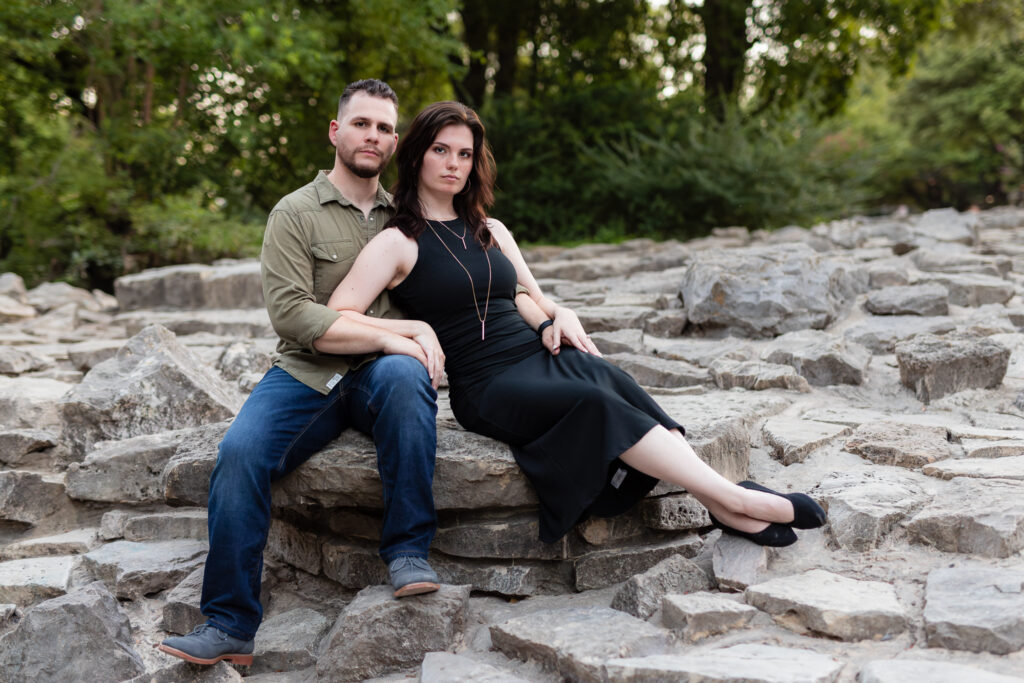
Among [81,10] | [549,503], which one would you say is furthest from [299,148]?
[549,503]

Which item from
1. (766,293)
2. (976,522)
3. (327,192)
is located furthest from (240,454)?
(766,293)

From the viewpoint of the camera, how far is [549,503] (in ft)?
8.96

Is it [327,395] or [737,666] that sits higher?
[327,395]

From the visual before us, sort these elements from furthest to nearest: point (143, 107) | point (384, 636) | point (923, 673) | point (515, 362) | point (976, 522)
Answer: point (143, 107) < point (515, 362) < point (384, 636) < point (976, 522) < point (923, 673)

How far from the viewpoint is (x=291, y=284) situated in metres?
2.89

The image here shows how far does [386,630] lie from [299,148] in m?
10.9

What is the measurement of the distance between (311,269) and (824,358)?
2.65m

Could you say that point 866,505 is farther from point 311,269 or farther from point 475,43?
point 475,43

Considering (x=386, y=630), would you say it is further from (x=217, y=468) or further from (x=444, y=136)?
(x=444, y=136)

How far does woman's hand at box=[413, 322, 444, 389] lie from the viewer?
284 centimetres

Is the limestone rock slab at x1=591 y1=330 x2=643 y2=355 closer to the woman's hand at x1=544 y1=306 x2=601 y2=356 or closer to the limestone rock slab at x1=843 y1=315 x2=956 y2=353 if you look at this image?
the limestone rock slab at x1=843 y1=315 x2=956 y2=353

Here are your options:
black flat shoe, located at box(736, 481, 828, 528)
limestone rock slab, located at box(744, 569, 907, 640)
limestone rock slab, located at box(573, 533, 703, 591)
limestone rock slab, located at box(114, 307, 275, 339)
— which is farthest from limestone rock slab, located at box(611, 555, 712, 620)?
limestone rock slab, located at box(114, 307, 275, 339)

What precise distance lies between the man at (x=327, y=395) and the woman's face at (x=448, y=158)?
0.62ft

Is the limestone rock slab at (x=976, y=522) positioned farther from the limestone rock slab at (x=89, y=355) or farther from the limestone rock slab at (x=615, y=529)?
the limestone rock slab at (x=89, y=355)
